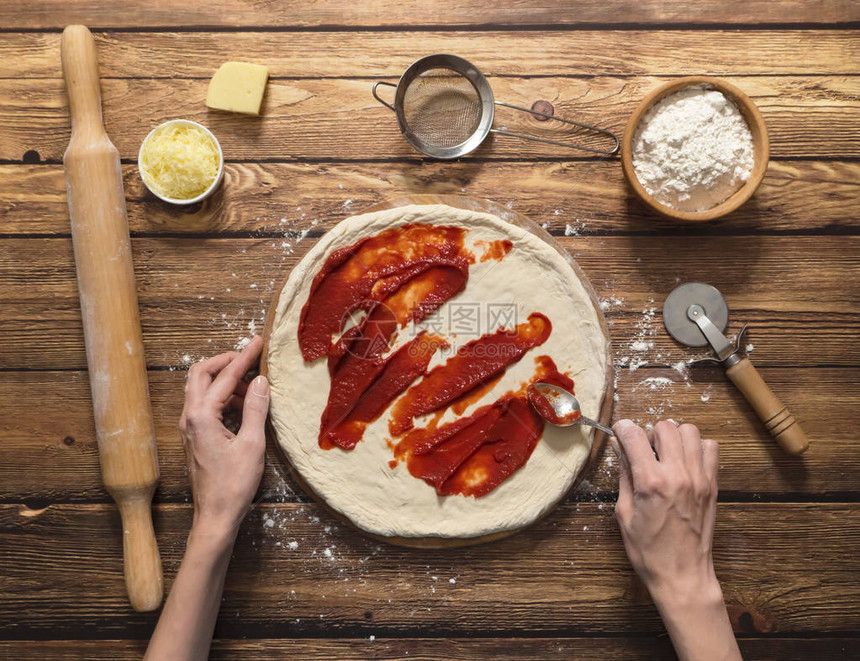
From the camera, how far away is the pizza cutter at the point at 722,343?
1.85m

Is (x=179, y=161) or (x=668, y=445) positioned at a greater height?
(x=179, y=161)

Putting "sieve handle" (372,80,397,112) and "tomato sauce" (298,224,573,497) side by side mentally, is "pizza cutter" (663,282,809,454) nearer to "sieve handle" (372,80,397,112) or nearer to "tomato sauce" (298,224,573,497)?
"tomato sauce" (298,224,573,497)

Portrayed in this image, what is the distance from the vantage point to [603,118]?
1.94 m

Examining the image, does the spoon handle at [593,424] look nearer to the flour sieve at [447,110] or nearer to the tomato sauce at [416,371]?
the tomato sauce at [416,371]

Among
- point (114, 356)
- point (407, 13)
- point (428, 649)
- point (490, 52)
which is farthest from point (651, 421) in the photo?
point (114, 356)

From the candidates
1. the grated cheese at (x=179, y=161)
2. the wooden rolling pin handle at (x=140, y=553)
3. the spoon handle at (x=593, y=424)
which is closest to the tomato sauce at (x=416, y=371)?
the spoon handle at (x=593, y=424)

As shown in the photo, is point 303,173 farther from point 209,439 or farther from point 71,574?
point 71,574

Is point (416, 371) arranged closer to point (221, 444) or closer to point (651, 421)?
point (221, 444)

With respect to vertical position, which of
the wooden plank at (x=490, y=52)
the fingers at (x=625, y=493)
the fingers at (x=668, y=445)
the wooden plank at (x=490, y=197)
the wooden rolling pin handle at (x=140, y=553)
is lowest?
the wooden rolling pin handle at (x=140, y=553)

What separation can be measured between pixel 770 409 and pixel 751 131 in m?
0.84

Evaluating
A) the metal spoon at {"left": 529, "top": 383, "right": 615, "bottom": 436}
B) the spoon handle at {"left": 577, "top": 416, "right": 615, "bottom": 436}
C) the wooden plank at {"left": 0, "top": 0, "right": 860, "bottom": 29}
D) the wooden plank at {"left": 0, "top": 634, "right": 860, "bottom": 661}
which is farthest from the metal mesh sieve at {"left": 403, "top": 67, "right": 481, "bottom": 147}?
the wooden plank at {"left": 0, "top": 634, "right": 860, "bottom": 661}

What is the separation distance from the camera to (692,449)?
1.72 m

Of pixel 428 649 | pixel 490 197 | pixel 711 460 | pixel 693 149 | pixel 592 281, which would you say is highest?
Result: pixel 693 149

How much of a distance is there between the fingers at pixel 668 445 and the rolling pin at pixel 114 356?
58.8 inches
